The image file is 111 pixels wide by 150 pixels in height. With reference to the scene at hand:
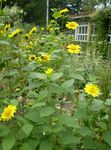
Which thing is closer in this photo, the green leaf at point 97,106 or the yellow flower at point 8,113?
the yellow flower at point 8,113

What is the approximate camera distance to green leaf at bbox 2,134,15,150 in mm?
1833

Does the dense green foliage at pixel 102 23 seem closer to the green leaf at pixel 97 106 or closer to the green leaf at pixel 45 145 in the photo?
the green leaf at pixel 97 106

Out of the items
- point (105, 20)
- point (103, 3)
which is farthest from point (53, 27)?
point (103, 3)

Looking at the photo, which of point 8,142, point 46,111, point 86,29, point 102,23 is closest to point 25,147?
point 8,142

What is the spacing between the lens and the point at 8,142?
6.10ft

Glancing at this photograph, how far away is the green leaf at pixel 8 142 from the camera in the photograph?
183 centimetres

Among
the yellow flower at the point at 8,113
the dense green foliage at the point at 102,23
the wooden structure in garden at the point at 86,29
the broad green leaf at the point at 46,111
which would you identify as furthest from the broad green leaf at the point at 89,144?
the wooden structure in garden at the point at 86,29

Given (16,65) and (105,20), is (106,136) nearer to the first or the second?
(16,65)

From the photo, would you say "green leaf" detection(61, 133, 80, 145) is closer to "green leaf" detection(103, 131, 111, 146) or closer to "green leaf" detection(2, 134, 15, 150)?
"green leaf" detection(103, 131, 111, 146)

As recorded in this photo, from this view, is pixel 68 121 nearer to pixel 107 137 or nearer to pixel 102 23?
pixel 107 137

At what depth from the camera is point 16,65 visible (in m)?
2.60

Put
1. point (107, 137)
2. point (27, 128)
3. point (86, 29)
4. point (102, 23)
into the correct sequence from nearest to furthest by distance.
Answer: point (27, 128)
point (107, 137)
point (102, 23)
point (86, 29)

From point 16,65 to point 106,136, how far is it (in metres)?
0.87

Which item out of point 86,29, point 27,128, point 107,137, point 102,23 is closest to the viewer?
point 27,128
